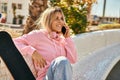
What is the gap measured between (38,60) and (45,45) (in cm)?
26

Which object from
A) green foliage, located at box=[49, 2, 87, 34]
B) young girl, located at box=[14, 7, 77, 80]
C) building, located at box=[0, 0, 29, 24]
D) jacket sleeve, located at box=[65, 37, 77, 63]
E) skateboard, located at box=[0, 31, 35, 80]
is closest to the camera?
skateboard, located at box=[0, 31, 35, 80]

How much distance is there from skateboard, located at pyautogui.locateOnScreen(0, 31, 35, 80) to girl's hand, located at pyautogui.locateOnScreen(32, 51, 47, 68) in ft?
0.84

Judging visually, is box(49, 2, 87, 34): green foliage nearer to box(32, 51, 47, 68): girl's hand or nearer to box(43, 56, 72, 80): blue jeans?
box(32, 51, 47, 68): girl's hand

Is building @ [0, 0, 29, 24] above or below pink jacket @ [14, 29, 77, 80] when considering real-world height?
below

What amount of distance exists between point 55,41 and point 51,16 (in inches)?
11.3

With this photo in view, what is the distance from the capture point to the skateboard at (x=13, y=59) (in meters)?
3.60

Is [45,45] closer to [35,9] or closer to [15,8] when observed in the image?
[35,9]

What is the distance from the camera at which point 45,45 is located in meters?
4.15

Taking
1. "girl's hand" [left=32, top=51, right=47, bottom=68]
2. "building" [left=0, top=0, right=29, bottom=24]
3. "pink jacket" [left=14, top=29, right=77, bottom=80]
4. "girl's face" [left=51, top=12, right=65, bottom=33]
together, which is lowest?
"building" [left=0, top=0, right=29, bottom=24]

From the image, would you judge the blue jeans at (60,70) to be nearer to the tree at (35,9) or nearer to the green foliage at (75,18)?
the tree at (35,9)

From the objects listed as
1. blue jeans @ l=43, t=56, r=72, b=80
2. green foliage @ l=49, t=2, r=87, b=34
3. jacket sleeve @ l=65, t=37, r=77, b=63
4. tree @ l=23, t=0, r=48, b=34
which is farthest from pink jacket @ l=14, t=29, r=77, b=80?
green foliage @ l=49, t=2, r=87, b=34

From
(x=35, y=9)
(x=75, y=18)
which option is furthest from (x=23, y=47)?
(x=75, y=18)

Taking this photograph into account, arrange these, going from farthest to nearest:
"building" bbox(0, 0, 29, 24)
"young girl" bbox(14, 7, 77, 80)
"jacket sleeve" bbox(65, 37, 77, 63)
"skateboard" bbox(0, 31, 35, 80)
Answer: "building" bbox(0, 0, 29, 24)
"jacket sleeve" bbox(65, 37, 77, 63)
"young girl" bbox(14, 7, 77, 80)
"skateboard" bbox(0, 31, 35, 80)

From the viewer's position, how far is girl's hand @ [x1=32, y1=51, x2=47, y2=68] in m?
3.95
